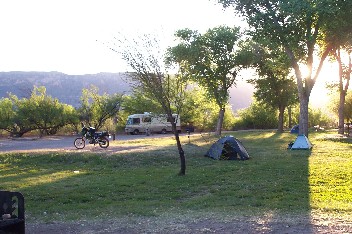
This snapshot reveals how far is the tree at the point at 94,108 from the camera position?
4944 cm

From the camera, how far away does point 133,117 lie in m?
51.5

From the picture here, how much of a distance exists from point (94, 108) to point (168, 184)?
38192 millimetres

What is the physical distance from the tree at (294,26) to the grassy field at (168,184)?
8424 millimetres

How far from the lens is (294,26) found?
2655 centimetres

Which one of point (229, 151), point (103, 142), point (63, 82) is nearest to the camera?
→ point (229, 151)

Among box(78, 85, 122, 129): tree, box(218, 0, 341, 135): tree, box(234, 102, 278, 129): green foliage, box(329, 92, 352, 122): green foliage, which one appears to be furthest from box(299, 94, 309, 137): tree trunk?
box(234, 102, 278, 129): green foliage

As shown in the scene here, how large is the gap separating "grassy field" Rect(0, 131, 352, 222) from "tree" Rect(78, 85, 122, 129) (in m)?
29.0

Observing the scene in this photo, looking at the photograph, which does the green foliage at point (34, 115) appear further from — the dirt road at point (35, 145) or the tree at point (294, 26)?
the tree at point (294, 26)

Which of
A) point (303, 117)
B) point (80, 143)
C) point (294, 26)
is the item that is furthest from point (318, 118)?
point (80, 143)

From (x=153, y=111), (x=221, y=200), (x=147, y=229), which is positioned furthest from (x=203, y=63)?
(x=147, y=229)

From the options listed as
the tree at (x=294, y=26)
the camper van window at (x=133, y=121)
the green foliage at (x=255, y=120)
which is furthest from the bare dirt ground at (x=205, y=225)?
the green foliage at (x=255, y=120)

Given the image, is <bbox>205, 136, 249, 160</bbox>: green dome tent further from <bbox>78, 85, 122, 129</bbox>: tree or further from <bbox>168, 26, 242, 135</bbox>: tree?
<bbox>78, 85, 122, 129</bbox>: tree

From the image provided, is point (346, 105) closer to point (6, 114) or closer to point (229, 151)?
point (229, 151)

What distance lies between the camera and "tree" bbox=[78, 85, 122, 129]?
49438mm
